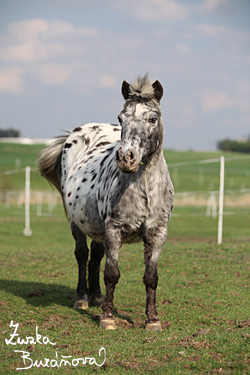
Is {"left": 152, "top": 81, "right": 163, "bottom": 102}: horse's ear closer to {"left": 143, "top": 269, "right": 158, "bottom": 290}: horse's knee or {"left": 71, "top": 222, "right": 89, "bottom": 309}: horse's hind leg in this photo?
{"left": 143, "top": 269, "right": 158, "bottom": 290}: horse's knee

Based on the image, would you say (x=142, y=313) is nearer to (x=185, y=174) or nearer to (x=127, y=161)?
(x=127, y=161)

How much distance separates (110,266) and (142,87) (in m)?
1.89

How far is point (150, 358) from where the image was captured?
11.4ft

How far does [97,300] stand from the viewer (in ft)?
19.7

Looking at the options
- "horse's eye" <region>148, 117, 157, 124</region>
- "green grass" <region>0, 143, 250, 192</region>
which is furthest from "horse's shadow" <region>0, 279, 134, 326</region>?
"green grass" <region>0, 143, 250, 192</region>

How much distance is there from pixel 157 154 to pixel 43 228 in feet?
48.4

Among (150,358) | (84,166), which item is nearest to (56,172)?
(84,166)

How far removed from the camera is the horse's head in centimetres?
397

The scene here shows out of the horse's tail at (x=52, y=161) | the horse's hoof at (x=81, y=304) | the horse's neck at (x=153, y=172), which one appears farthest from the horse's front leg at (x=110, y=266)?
the horse's tail at (x=52, y=161)

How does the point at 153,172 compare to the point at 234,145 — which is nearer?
the point at 153,172

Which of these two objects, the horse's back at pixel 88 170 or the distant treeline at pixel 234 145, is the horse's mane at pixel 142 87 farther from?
the distant treeline at pixel 234 145

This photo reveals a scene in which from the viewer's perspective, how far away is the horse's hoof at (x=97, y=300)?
5.98 metres

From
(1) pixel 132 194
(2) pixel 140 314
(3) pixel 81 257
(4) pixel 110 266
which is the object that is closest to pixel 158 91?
(1) pixel 132 194

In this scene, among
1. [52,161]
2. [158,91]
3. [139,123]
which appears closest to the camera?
[139,123]
